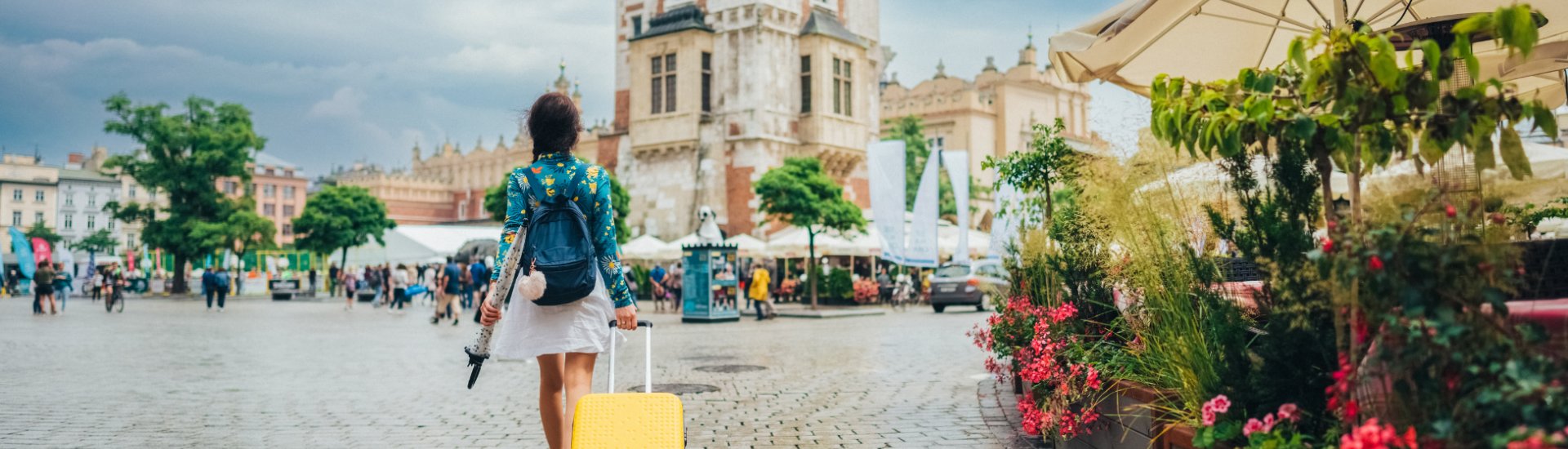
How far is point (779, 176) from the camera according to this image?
103 ft

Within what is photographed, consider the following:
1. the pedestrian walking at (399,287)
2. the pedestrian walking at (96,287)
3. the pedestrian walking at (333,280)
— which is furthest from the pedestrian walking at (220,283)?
the pedestrian walking at (333,280)

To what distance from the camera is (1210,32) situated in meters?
7.23

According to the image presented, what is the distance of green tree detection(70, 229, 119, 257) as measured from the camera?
10554cm

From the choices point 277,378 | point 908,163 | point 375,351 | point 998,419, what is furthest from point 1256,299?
point 908,163

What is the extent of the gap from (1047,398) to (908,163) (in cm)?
4965

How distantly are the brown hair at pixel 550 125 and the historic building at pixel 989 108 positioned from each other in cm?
5701

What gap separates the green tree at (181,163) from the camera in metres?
48.2

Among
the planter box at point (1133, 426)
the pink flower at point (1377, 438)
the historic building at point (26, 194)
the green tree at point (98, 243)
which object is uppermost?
the historic building at point (26, 194)

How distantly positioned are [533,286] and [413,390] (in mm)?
5966

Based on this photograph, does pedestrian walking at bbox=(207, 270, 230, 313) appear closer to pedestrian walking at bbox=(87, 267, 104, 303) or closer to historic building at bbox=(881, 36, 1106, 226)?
pedestrian walking at bbox=(87, 267, 104, 303)

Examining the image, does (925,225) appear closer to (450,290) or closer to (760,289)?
(760,289)

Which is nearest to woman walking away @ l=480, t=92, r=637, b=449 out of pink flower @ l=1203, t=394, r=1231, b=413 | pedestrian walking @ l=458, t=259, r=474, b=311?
pink flower @ l=1203, t=394, r=1231, b=413

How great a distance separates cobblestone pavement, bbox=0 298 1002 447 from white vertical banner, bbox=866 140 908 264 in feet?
15.3

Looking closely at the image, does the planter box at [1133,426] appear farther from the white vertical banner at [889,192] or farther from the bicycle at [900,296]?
the bicycle at [900,296]
